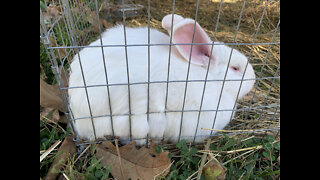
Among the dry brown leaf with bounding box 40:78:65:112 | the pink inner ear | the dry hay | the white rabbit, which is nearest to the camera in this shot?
the white rabbit

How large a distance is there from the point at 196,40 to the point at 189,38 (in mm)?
46

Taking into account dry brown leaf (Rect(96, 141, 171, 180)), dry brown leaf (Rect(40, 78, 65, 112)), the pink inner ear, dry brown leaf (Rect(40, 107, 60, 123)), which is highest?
the pink inner ear

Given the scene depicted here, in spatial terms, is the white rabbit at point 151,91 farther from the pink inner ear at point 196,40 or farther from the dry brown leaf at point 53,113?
the dry brown leaf at point 53,113

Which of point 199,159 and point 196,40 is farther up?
point 196,40

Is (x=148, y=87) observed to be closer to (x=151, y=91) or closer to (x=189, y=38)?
(x=151, y=91)

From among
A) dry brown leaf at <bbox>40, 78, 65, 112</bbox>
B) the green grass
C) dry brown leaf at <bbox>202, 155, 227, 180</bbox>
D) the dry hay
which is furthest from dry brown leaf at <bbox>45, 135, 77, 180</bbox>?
the dry hay

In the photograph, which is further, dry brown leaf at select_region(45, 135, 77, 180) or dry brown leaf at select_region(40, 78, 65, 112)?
dry brown leaf at select_region(40, 78, 65, 112)

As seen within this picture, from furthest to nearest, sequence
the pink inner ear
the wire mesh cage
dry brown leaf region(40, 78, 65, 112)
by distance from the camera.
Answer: dry brown leaf region(40, 78, 65, 112), the pink inner ear, the wire mesh cage

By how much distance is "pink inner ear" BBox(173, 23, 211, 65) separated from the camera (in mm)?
1456

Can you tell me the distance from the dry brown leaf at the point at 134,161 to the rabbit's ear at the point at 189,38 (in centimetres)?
56

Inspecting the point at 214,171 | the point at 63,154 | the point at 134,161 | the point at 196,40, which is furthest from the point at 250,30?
the point at 63,154

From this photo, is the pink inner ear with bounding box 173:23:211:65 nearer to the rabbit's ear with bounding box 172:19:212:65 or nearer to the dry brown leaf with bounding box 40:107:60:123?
the rabbit's ear with bounding box 172:19:212:65

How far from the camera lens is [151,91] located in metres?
1.36
